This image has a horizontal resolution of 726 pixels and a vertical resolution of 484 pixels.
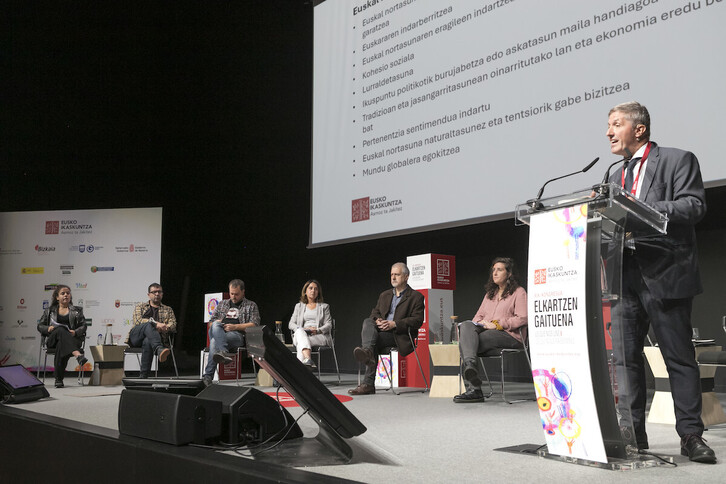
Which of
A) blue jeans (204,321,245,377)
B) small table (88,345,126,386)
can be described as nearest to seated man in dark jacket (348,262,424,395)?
blue jeans (204,321,245,377)

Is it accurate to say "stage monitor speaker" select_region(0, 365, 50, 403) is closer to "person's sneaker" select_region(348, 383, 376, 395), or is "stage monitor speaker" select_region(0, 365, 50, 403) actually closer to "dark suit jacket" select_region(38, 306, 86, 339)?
"dark suit jacket" select_region(38, 306, 86, 339)

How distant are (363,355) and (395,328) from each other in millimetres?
369

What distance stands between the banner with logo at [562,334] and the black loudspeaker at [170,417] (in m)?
1.11

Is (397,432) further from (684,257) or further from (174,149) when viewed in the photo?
(174,149)

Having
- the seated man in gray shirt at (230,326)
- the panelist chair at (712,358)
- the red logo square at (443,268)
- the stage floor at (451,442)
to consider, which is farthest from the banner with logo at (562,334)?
the seated man in gray shirt at (230,326)

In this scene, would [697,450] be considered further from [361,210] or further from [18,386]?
[18,386]

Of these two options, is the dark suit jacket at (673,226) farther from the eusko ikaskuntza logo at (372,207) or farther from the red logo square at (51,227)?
the red logo square at (51,227)

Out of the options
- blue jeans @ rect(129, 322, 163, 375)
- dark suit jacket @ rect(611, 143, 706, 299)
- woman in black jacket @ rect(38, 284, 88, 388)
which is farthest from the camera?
woman in black jacket @ rect(38, 284, 88, 388)

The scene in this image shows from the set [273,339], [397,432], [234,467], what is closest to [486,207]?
[397,432]

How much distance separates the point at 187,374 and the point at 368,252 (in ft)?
10.4

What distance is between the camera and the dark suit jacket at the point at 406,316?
4895 millimetres

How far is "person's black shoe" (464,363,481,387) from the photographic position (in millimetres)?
4025

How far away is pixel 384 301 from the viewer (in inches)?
204

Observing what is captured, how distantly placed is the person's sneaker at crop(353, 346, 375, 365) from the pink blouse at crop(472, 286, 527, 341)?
0.90m
